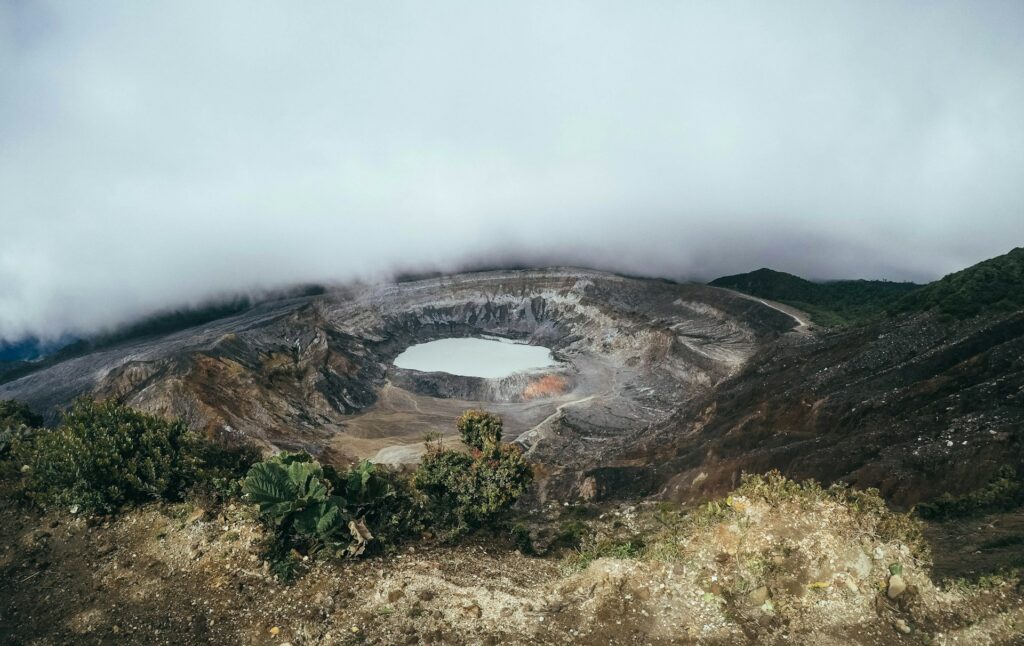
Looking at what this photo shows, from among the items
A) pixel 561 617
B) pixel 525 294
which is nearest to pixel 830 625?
pixel 561 617

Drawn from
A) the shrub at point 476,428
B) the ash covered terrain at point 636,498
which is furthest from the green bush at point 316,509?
the shrub at point 476,428

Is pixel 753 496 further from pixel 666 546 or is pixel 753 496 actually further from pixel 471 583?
pixel 471 583

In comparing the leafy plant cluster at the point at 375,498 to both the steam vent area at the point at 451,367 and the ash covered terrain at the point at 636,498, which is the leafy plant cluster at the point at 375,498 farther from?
the steam vent area at the point at 451,367

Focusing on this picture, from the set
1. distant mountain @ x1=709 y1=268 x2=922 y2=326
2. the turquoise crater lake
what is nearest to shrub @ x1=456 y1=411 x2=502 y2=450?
the turquoise crater lake

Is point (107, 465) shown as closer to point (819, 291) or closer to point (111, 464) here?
point (111, 464)

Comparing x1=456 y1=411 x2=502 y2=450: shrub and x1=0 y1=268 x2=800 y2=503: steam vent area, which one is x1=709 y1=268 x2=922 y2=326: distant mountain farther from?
x1=456 y1=411 x2=502 y2=450: shrub

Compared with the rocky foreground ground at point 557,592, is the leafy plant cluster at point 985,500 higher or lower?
lower
